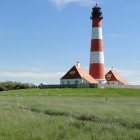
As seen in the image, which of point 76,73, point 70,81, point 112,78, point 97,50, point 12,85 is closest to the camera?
point 97,50

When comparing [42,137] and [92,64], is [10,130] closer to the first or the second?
[42,137]

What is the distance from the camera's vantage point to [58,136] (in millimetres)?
15664

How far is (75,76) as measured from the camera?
282 ft

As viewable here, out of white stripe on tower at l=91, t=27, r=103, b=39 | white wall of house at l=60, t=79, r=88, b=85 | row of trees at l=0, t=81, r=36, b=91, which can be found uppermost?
white stripe on tower at l=91, t=27, r=103, b=39

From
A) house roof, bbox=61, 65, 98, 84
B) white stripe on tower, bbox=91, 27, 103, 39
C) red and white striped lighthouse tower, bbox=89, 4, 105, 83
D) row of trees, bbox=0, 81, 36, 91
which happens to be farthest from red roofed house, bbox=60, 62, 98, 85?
white stripe on tower, bbox=91, 27, 103, 39

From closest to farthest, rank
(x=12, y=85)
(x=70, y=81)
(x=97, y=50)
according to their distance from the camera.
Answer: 1. (x=97, y=50)
2. (x=12, y=85)
3. (x=70, y=81)

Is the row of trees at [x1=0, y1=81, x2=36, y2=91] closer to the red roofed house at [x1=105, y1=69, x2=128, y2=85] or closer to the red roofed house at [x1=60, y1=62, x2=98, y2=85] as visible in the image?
the red roofed house at [x1=60, y1=62, x2=98, y2=85]

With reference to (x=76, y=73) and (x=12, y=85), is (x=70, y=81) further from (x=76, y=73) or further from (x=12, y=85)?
(x=12, y=85)

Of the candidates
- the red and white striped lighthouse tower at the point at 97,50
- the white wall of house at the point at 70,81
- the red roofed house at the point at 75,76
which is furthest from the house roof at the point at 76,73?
the red and white striped lighthouse tower at the point at 97,50

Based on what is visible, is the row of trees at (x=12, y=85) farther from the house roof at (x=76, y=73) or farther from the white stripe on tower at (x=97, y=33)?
the white stripe on tower at (x=97, y=33)

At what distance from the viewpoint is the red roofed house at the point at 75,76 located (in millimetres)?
84500

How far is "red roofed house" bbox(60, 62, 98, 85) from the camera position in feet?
277

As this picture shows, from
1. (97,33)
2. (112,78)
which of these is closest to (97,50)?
(97,33)

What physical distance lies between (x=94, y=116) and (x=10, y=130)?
5962mm
